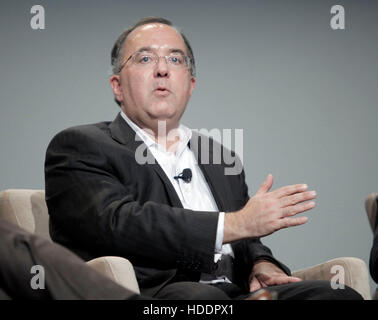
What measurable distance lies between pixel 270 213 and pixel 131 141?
0.71 m

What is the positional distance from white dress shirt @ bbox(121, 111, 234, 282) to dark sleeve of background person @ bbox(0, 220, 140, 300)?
84 cm

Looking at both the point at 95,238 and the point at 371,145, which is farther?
the point at 371,145

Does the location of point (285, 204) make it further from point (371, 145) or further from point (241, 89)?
point (371, 145)

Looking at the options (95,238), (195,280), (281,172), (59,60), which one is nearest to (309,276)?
(195,280)

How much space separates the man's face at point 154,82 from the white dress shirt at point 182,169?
0.21ft

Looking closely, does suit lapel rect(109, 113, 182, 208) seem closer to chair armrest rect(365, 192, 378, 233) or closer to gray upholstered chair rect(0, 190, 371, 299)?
gray upholstered chair rect(0, 190, 371, 299)

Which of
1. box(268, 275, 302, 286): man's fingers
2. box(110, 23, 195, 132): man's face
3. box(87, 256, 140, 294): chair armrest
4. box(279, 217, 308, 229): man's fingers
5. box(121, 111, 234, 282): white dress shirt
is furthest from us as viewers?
box(110, 23, 195, 132): man's face

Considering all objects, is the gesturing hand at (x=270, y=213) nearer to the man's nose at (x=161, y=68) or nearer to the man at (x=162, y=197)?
the man at (x=162, y=197)

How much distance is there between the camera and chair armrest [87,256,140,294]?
1.84 m

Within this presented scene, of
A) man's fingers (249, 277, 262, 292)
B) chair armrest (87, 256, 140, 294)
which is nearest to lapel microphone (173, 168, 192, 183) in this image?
man's fingers (249, 277, 262, 292)

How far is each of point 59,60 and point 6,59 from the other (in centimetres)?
28

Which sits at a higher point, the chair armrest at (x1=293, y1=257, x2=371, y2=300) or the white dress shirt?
the white dress shirt
